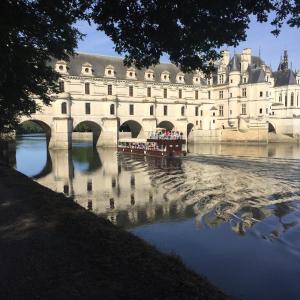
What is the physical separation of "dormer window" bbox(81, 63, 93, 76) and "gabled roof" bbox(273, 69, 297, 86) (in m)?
42.3

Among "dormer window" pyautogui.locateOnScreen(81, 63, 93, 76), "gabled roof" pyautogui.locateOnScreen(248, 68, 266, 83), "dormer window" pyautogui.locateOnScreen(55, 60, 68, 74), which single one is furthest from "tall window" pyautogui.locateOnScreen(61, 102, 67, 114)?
"gabled roof" pyautogui.locateOnScreen(248, 68, 266, 83)

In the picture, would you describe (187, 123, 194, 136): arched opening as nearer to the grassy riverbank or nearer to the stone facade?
the stone facade

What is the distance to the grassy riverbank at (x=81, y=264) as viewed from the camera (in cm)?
547

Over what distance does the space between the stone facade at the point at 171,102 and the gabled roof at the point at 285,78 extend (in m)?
0.20

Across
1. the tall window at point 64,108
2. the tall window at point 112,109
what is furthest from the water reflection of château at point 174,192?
the tall window at point 112,109

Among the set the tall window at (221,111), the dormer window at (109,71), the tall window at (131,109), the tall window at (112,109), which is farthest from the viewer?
the tall window at (221,111)

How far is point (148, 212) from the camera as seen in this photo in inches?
632

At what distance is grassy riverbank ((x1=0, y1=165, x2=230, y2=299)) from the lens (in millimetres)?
5473

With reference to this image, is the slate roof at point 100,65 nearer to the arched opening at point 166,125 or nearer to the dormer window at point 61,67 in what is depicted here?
the dormer window at point 61,67

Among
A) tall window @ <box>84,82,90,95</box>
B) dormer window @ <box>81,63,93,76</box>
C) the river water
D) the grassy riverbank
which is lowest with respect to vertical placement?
the river water

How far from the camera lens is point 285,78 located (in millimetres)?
76438

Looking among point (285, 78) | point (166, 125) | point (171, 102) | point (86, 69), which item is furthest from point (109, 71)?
point (285, 78)

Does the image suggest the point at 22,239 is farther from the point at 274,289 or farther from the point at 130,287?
the point at 274,289

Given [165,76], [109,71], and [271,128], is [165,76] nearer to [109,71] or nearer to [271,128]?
[109,71]
